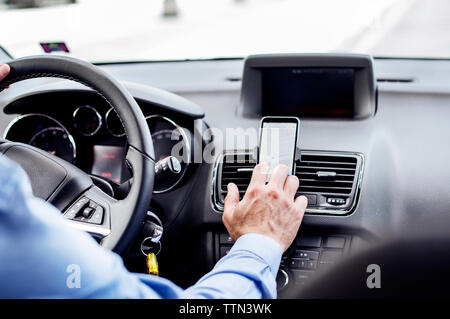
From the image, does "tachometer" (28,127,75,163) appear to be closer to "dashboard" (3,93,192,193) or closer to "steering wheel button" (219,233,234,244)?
"dashboard" (3,93,192,193)

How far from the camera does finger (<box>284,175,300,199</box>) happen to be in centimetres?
140

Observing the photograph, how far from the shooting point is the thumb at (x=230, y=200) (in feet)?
4.55

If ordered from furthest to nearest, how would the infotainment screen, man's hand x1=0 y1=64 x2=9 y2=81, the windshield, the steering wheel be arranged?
the windshield < the infotainment screen < man's hand x1=0 y1=64 x2=9 y2=81 < the steering wheel

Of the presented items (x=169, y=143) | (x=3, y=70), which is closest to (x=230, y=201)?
(x=169, y=143)

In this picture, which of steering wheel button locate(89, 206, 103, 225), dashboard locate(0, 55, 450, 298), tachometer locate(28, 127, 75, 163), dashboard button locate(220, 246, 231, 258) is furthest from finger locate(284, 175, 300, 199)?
tachometer locate(28, 127, 75, 163)

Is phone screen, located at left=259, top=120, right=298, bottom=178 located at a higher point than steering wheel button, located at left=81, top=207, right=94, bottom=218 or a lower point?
higher

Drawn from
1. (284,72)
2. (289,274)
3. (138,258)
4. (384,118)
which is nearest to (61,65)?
(138,258)

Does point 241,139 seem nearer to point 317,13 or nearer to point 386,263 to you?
point 386,263

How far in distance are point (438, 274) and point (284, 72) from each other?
2.98 ft

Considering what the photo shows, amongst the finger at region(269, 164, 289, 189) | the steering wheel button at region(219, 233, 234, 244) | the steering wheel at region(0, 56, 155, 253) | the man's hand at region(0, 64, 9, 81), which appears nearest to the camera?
the steering wheel at region(0, 56, 155, 253)

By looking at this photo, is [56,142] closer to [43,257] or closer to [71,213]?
[71,213]

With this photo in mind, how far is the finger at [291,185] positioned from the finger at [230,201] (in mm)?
171

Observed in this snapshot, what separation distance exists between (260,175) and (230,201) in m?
0.13

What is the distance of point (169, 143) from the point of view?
65.7 inches
